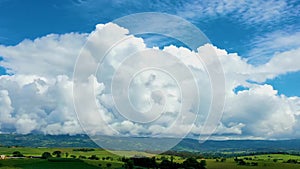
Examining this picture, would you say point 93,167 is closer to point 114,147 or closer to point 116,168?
point 116,168

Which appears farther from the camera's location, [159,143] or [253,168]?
[253,168]

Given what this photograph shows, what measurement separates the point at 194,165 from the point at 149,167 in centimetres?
1887

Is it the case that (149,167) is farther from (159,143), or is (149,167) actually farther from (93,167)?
(159,143)

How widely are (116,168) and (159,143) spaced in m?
79.5

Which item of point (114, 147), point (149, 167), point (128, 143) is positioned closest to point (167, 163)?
point (149, 167)

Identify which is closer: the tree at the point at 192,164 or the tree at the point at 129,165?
the tree at the point at 129,165

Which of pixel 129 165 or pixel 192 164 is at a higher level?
pixel 192 164

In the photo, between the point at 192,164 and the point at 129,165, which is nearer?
the point at 129,165

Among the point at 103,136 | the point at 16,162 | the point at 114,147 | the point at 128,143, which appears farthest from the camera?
the point at 16,162

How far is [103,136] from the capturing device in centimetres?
2372

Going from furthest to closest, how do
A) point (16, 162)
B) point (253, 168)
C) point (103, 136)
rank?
point (253, 168) < point (16, 162) < point (103, 136)

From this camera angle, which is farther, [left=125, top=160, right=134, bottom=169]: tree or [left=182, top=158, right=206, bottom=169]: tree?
[left=182, top=158, right=206, bottom=169]: tree

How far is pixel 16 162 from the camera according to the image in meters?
114

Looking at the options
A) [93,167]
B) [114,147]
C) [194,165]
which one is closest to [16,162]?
[93,167]
